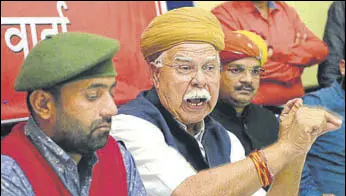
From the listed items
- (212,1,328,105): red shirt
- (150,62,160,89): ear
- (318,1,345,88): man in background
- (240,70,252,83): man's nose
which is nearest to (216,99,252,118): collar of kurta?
(240,70,252,83): man's nose

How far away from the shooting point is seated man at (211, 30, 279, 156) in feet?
7.24

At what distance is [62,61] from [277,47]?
2.07 m

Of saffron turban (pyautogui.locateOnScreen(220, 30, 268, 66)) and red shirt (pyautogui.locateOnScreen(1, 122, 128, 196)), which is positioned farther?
saffron turban (pyautogui.locateOnScreen(220, 30, 268, 66))

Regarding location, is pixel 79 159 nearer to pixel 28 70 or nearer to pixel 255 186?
pixel 28 70

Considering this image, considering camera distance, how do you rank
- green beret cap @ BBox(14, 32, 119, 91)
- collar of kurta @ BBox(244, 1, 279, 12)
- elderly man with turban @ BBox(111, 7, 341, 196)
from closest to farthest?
green beret cap @ BBox(14, 32, 119, 91) → elderly man with turban @ BBox(111, 7, 341, 196) → collar of kurta @ BBox(244, 1, 279, 12)

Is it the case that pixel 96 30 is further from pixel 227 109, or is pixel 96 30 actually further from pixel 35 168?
pixel 35 168

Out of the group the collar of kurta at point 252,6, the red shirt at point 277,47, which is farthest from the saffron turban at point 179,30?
the collar of kurta at point 252,6

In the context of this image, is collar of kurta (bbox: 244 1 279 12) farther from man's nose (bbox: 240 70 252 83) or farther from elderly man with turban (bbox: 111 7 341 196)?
elderly man with turban (bbox: 111 7 341 196)

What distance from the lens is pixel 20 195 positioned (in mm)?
1185

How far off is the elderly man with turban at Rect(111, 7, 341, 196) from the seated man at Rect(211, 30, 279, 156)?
1.44 ft

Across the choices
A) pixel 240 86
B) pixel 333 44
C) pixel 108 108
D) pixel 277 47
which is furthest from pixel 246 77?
pixel 333 44

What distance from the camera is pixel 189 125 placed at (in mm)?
1759

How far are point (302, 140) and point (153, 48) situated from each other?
1.65 ft

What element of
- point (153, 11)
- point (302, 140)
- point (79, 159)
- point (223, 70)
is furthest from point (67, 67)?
point (153, 11)
